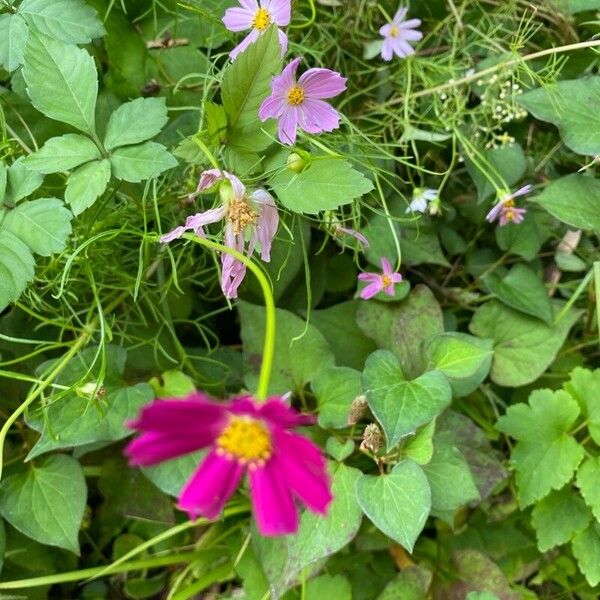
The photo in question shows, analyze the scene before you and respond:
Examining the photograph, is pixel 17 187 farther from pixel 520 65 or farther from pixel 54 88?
pixel 520 65

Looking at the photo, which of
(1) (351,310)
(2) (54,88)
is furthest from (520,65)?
(2) (54,88)

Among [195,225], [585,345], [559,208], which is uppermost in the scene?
[195,225]

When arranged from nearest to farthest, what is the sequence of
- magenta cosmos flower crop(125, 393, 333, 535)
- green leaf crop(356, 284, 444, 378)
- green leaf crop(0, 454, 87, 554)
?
1. magenta cosmos flower crop(125, 393, 333, 535)
2. green leaf crop(0, 454, 87, 554)
3. green leaf crop(356, 284, 444, 378)

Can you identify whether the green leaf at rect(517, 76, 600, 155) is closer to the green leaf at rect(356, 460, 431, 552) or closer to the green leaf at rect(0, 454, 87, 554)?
the green leaf at rect(356, 460, 431, 552)

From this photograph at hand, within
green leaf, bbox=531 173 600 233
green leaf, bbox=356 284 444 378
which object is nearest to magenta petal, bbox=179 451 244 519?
green leaf, bbox=356 284 444 378

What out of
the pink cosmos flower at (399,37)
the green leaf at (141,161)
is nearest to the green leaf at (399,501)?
the green leaf at (141,161)

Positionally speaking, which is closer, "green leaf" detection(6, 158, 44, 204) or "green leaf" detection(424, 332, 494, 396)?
"green leaf" detection(6, 158, 44, 204)
